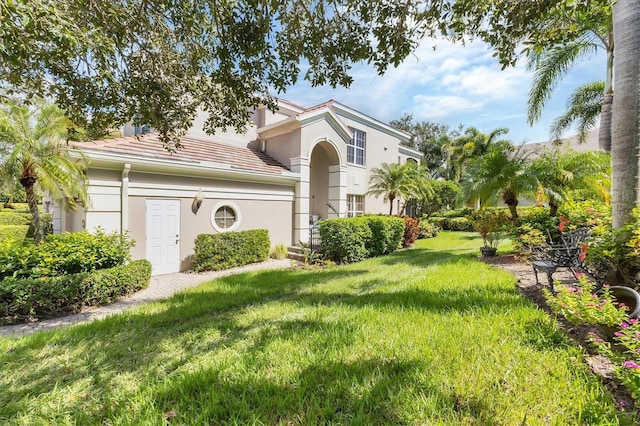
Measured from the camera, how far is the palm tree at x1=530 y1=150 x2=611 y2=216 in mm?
10102

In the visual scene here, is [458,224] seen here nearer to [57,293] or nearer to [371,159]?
[371,159]

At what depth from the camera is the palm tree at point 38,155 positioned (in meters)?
7.79

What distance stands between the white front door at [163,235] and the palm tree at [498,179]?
37.7 ft

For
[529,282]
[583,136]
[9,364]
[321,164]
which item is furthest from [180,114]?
[583,136]

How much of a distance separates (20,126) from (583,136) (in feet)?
85.1

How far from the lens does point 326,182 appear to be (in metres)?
18.3

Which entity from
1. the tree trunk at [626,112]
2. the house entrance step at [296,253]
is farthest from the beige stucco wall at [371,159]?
the tree trunk at [626,112]

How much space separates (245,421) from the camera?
2498 mm

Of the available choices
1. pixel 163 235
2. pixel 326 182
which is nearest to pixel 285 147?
pixel 326 182

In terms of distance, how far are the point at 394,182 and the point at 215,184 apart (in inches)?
477

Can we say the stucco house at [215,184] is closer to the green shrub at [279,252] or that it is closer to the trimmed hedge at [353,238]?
the green shrub at [279,252]

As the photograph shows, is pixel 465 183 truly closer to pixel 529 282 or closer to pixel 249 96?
pixel 529 282

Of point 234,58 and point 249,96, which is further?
point 249,96

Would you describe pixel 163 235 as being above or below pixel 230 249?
above
